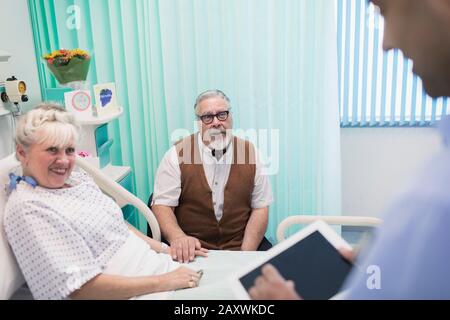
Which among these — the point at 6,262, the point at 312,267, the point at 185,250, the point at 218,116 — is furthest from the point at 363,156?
the point at 6,262

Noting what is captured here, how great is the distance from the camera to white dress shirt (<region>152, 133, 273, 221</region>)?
4.66ft

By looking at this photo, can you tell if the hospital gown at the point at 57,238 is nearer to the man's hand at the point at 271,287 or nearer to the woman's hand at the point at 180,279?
the woman's hand at the point at 180,279

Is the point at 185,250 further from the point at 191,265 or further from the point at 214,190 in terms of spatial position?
the point at 214,190

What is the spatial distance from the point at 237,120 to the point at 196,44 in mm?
380

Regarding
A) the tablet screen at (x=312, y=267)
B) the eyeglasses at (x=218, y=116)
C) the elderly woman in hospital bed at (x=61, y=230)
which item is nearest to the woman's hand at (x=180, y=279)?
the elderly woman in hospital bed at (x=61, y=230)

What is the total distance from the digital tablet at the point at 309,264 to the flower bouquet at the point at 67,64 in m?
1.23

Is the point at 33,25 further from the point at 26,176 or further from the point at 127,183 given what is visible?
the point at 26,176

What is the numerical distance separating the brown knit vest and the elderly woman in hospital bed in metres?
0.41

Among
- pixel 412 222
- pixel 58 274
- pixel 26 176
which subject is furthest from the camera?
pixel 26 176

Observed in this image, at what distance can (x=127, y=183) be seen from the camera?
173cm

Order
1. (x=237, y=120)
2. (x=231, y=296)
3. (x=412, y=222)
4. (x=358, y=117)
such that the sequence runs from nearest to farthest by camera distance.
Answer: (x=412, y=222), (x=231, y=296), (x=358, y=117), (x=237, y=120)

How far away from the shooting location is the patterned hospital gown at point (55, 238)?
77 centimetres

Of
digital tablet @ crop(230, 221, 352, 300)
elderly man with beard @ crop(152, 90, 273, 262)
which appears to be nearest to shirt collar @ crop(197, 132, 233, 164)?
elderly man with beard @ crop(152, 90, 273, 262)

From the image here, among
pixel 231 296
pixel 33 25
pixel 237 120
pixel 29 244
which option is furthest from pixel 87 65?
pixel 231 296
